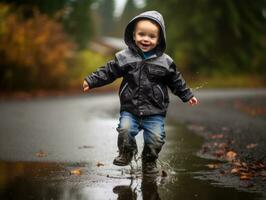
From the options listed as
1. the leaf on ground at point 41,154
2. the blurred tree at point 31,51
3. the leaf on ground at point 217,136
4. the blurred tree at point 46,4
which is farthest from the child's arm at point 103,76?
the blurred tree at point 46,4

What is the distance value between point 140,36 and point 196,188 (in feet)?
6.75

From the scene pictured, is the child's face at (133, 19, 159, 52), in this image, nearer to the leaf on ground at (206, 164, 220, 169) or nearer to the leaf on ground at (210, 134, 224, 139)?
the leaf on ground at (206, 164, 220, 169)

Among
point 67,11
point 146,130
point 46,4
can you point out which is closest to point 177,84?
point 146,130

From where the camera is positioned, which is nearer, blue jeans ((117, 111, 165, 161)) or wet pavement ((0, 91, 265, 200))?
wet pavement ((0, 91, 265, 200))

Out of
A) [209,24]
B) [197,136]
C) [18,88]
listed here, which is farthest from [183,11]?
[197,136]

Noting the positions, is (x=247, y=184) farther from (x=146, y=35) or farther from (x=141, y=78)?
(x=146, y=35)

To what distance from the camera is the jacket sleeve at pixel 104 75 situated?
6418mm

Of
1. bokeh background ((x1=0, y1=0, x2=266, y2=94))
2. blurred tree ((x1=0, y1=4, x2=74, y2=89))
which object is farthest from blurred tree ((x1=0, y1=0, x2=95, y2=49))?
blurred tree ((x1=0, y1=4, x2=74, y2=89))

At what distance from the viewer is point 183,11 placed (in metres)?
31.9

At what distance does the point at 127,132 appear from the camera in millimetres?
6223

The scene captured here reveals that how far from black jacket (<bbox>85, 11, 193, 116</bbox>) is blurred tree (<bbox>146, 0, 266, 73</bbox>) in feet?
81.1

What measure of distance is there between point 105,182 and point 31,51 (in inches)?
580

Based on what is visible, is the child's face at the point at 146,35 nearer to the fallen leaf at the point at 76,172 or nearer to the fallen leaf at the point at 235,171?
the fallen leaf at the point at 76,172

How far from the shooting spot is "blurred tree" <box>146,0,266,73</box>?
30828 millimetres
